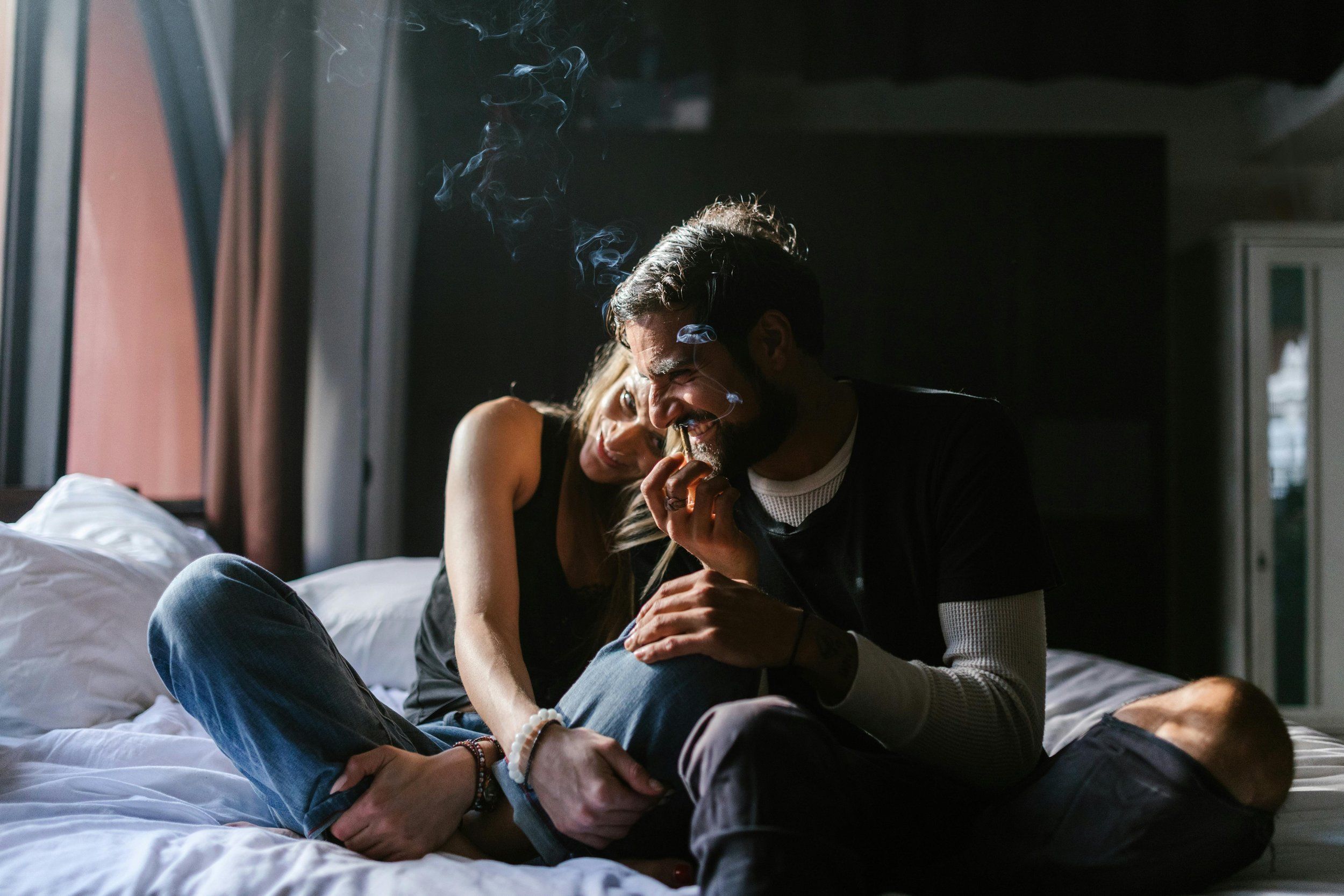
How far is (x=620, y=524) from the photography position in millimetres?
1451

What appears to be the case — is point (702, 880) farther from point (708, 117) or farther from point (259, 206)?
point (708, 117)

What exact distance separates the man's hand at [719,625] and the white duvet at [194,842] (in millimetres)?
215

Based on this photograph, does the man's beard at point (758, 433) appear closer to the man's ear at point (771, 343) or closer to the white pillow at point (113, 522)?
the man's ear at point (771, 343)

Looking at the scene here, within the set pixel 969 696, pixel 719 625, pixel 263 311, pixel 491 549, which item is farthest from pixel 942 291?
pixel 719 625

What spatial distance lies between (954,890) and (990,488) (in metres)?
0.43

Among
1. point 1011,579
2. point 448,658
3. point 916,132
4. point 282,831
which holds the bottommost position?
point 282,831

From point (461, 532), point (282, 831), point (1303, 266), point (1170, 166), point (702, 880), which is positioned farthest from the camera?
point (1170, 166)

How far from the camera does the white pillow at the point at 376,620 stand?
6.35 ft

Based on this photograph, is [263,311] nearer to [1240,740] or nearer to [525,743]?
[525,743]

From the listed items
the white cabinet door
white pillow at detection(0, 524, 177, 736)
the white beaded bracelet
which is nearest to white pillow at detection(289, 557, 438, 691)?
white pillow at detection(0, 524, 177, 736)

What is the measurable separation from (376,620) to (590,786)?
1.18m

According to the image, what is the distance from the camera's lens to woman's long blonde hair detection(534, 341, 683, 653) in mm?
1389

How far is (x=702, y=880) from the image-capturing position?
2.47 ft

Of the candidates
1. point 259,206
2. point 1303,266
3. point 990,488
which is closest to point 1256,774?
point 990,488
